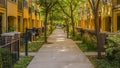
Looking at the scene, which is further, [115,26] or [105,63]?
[115,26]

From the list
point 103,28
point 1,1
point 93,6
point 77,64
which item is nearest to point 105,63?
point 77,64

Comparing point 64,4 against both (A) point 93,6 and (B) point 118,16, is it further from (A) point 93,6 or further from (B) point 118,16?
(A) point 93,6

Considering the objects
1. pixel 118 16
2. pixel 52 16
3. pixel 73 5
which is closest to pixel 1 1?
pixel 118 16

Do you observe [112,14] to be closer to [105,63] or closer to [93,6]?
[93,6]

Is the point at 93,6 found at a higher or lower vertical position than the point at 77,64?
higher

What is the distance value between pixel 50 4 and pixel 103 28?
28.3 feet

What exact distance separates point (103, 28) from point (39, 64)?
2163cm

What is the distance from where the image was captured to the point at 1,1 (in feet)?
75.8

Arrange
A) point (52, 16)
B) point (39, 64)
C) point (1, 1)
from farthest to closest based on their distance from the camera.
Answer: point (52, 16) → point (1, 1) → point (39, 64)

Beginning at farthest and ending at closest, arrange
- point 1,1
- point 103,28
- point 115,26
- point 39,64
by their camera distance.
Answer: point 103,28 < point 115,26 < point 1,1 < point 39,64

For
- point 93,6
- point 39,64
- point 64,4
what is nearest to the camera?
point 39,64

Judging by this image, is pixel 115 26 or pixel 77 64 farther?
pixel 115 26

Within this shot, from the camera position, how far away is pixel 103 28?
111 ft

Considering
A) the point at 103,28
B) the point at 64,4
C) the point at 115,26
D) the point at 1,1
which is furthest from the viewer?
the point at 64,4
